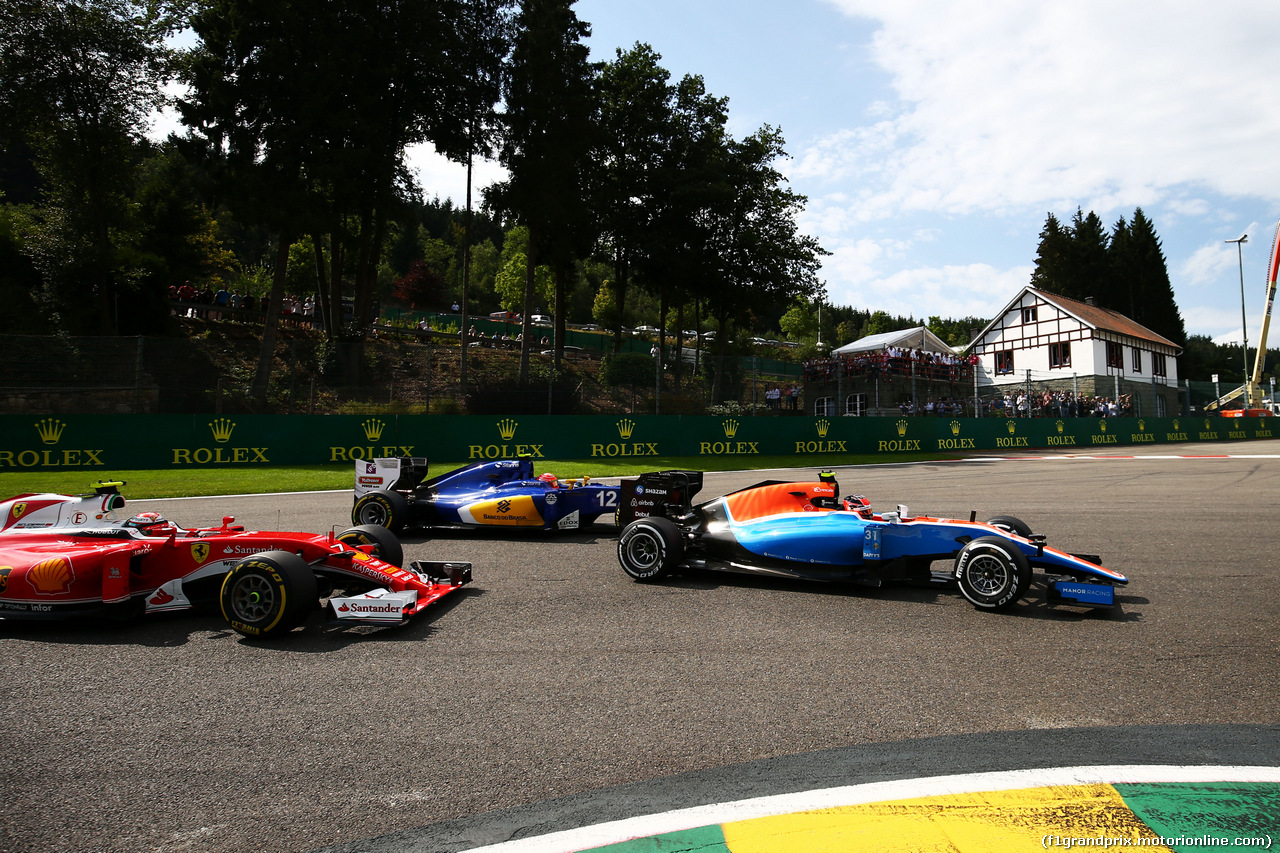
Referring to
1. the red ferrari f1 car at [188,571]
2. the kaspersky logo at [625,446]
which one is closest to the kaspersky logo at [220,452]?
the kaspersky logo at [625,446]

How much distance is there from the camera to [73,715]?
12.8 ft

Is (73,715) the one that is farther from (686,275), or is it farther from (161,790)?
(686,275)

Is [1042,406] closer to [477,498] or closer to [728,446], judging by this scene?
[728,446]

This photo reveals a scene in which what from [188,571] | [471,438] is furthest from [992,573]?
[471,438]

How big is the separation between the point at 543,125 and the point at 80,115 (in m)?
18.8

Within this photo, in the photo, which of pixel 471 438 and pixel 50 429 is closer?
pixel 50 429

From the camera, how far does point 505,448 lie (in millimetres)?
21766

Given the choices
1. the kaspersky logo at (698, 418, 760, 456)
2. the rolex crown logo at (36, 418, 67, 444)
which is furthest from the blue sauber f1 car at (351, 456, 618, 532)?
the kaspersky logo at (698, 418, 760, 456)

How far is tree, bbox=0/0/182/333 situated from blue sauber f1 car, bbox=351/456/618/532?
26642 millimetres

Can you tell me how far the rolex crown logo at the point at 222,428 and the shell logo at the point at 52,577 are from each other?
49.9 feet

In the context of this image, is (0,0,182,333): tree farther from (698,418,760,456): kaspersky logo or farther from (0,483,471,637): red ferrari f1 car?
(0,483,471,637): red ferrari f1 car

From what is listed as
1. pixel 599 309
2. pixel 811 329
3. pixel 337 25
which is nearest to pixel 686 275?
pixel 337 25

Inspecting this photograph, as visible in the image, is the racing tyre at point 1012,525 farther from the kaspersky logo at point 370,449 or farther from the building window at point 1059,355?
the building window at point 1059,355

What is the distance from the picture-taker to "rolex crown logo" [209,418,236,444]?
19.1m
